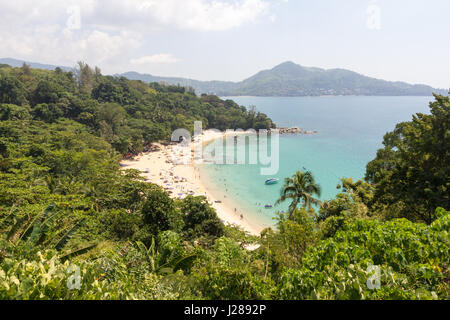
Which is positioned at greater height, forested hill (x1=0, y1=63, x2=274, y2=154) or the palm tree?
forested hill (x1=0, y1=63, x2=274, y2=154)

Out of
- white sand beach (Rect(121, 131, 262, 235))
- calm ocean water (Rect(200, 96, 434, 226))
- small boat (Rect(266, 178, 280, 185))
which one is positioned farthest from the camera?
small boat (Rect(266, 178, 280, 185))

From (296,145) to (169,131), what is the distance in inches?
1167

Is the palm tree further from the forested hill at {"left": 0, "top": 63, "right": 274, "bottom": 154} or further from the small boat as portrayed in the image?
the forested hill at {"left": 0, "top": 63, "right": 274, "bottom": 154}

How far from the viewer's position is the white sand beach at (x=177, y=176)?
26047 millimetres

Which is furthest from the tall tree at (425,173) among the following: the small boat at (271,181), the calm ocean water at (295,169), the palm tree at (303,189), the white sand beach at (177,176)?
the small boat at (271,181)

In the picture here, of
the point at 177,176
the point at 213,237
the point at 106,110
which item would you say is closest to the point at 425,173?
the point at 213,237

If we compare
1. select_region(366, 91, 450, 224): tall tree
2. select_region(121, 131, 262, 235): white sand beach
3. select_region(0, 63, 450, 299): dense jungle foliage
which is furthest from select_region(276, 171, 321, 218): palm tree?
select_region(121, 131, 262, 235): white sand beach

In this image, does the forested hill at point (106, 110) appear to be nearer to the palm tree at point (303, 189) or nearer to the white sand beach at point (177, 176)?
the white sand beach at point (177, 176)

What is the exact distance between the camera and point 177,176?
35469 mm

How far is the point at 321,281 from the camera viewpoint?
14.0 feet

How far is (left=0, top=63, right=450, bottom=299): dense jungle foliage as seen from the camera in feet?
13.6

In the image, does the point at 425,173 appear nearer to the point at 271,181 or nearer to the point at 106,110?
the point at 271,181

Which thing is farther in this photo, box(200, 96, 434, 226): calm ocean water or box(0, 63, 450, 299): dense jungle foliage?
box(200, 96, 434, 226): calm ocean water

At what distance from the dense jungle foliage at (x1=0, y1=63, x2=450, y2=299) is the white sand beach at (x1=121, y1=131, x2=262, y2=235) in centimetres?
672
